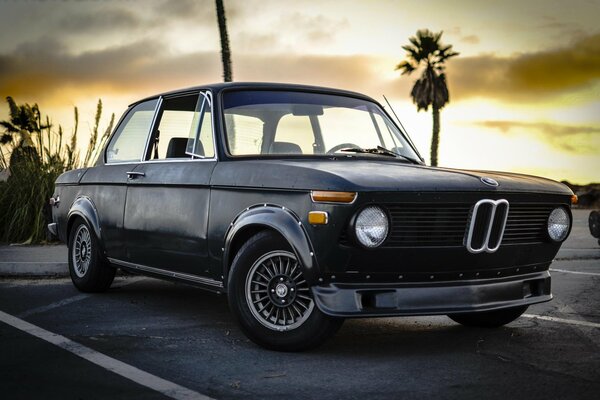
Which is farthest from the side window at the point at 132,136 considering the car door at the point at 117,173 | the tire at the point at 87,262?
the tire at the point at 87,262

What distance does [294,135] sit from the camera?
6.39 metres

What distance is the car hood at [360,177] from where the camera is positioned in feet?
16.4

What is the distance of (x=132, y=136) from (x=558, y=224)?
3.88 meters

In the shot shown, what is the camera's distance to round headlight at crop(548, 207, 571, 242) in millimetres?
5919

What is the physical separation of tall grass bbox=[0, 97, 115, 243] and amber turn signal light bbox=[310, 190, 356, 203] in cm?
927

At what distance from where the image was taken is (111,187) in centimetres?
748

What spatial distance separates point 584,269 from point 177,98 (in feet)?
20.6

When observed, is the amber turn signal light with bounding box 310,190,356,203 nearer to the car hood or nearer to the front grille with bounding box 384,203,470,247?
the car hood

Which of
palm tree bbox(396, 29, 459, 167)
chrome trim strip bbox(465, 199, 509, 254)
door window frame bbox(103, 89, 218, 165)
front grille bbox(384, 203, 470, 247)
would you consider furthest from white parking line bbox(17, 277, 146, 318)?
palm tree bbox(396, 29, 459, 167)

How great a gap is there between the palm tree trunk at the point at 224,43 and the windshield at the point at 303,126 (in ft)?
55.1

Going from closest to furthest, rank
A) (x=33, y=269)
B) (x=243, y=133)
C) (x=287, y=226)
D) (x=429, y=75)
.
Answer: (x=287, y=226), (x=243, y=133), (x=33, y=269), (x=429, y=75)

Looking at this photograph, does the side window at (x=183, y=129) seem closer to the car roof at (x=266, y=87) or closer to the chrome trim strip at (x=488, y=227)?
the car roof at (x=266, y=87)

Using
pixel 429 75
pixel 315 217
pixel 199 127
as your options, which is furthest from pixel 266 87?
pixel 429 75

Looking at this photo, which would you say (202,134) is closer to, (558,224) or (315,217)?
(315,217)
